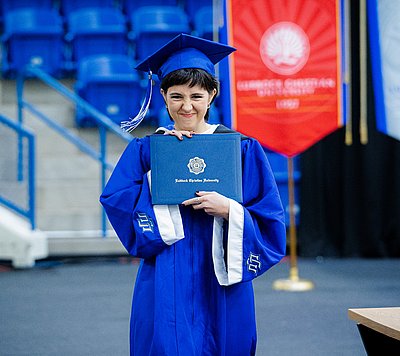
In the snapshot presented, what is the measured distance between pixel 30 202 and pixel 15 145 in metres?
0.51

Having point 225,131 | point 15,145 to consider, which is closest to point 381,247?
point 15,145

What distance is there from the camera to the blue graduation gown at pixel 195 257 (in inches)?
92.4

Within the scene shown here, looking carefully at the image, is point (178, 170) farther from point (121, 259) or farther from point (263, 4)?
point (121, 259)

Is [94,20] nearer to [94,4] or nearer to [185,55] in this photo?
[94,4]

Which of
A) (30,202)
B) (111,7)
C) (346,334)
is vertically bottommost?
(346,334)

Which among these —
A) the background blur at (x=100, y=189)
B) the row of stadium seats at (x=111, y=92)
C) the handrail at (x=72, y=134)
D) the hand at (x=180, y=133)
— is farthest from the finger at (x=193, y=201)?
the row of stadium seats at (x=111, y=92)

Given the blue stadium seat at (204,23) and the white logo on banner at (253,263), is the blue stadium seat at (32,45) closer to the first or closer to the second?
the blue stadium seat at (204,23)

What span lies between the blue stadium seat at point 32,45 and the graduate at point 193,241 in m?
6.76

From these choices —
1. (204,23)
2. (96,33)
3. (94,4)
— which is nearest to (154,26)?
(204,23)

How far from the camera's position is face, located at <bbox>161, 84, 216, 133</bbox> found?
7.83 ft

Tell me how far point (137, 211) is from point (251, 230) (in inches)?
12.9

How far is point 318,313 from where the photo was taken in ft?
16.2

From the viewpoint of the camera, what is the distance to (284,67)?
5793mm

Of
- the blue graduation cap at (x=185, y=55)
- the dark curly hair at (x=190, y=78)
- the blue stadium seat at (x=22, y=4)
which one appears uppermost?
the blue stadium seat at (x=22, y=4)
